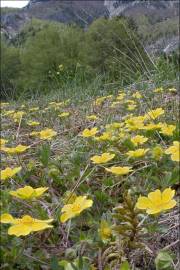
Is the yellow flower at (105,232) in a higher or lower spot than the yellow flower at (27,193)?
lower

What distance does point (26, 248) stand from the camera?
1.10 metres

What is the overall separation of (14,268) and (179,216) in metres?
0.44

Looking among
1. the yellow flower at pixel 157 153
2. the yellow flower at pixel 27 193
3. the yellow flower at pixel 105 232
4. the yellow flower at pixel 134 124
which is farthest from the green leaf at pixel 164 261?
the yellow flower at pixel 134 124

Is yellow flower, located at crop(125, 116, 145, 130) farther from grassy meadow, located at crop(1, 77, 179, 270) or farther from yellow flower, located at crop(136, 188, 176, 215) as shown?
yellow flower, located at crop(136, 188, 176, 215)

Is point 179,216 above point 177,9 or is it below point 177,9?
below

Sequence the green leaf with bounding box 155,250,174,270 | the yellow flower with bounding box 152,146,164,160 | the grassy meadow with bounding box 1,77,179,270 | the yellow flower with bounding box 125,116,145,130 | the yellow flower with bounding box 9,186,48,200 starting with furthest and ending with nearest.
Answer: the yellow flower with bounding box 125,116,145,130, the yellow flower with bounding box 152,146,164,160, the yellow flower with bounding box 9,186,48,200, the grassy meadow with bounding box 1,77,179,270, the green leaf with bounding box 155,250,174,270

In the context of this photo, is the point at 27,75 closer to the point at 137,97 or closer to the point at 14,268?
the point at 137,97

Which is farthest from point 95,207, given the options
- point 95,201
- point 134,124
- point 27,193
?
point 134,124

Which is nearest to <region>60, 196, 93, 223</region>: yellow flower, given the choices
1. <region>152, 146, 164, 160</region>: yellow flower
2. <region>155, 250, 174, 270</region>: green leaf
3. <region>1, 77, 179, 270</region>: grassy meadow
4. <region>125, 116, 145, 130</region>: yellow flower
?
<region>1, 77, 179, 270</region>: grassy meadow

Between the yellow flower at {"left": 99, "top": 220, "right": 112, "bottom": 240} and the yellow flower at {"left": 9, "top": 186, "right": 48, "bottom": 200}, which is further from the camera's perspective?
the yellow flower at {"left": 9, "top": 186, "right": 48, "bottom": 200}

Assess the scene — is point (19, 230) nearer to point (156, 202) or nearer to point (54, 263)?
point (54, 263)

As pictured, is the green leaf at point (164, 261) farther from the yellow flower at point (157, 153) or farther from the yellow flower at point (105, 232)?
the yellow flower at point (157, 153)

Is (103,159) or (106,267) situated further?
(103,159)

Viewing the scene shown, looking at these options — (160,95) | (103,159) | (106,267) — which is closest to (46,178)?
(103,159)
